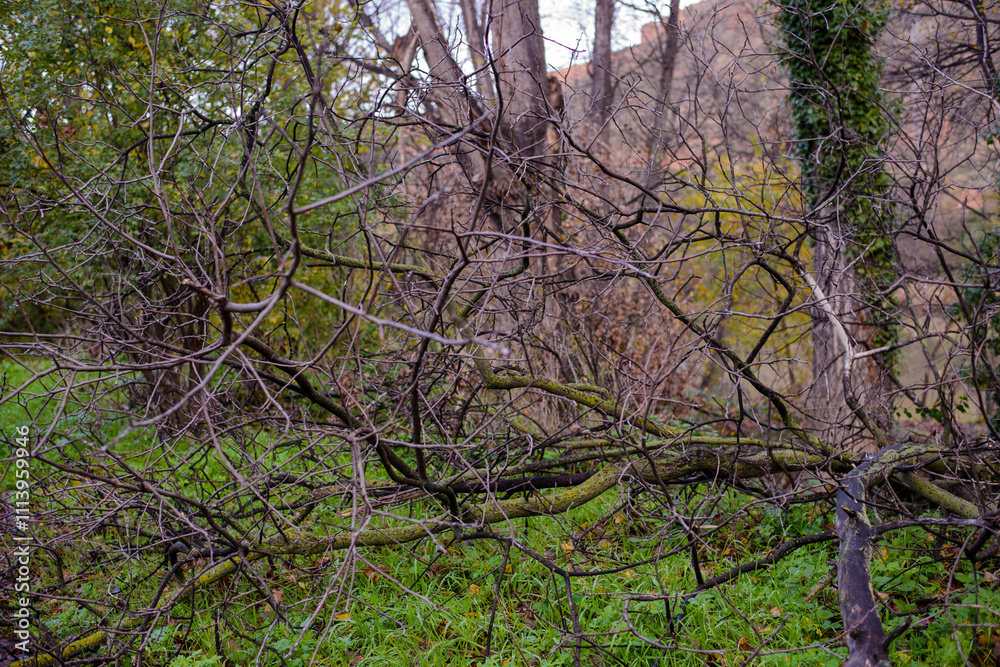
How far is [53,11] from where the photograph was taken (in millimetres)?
6074

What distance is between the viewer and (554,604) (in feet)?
11.3

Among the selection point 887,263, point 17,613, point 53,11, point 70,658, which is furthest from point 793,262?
point 53,11

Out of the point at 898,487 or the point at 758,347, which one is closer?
the point at 758,347

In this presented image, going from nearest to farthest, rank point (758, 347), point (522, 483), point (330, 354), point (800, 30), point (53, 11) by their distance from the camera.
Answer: point (758, 347)
point (522, 483)
point (53, 11)
point (800, 30)
point (330, 354)

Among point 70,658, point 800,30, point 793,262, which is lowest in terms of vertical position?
point 70,658

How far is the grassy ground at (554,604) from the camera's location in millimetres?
2893

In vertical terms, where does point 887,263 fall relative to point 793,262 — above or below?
below

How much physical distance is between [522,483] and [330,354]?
4.57m

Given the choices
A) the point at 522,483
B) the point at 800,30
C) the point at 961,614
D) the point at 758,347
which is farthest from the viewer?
the point at 800,30

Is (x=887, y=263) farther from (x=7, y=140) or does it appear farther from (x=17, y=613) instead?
(x=7, y=140)

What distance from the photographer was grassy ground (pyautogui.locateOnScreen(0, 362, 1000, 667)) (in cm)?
289
